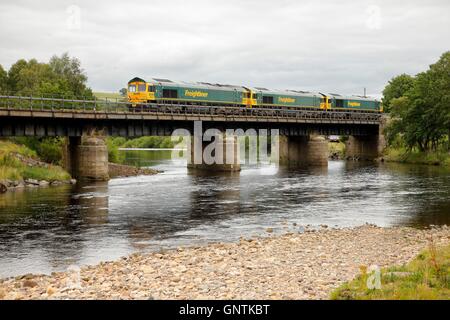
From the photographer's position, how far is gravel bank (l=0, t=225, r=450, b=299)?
612 inches

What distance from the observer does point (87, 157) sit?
56656 mm

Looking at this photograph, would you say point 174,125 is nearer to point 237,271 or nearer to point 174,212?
point 174,212

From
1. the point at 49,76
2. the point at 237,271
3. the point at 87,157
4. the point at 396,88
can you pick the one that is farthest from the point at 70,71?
the point at 237,271

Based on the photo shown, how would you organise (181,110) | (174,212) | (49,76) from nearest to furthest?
(174,212)
(181,110)
(49,76)

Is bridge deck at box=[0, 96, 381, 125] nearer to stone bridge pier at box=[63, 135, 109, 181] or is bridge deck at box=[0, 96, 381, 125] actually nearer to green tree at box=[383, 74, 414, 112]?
stone bridge pier at box=[63, 135, 109, 181]

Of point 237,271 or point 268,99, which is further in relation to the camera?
point 268,99

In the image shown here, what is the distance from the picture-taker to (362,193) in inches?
1837

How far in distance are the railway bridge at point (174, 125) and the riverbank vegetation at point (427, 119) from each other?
842 cm

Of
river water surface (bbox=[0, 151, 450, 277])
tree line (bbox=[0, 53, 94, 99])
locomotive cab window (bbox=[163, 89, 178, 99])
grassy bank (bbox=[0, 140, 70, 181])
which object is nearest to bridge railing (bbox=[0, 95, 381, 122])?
locomotive cab window (bbox=[163, 89, 178, 99])

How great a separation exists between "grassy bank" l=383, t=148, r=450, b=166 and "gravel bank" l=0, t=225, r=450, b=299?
2389 inches

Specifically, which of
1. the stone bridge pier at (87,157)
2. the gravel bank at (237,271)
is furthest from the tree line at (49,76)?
the gravel bank at (237,271)

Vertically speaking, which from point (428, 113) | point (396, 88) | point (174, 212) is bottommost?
point (174, 212)

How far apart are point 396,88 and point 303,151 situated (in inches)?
2523
